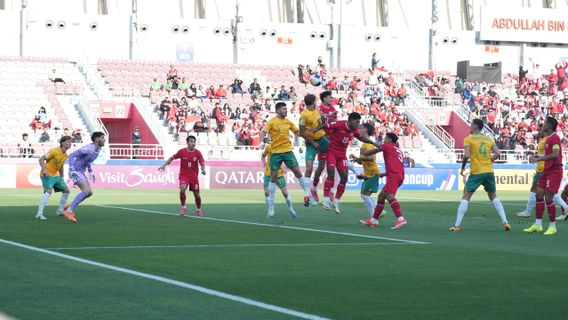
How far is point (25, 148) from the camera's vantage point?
4234 centimetres

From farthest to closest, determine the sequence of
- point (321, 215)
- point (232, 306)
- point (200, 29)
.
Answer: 1. point (200, 29)
2. point (321, 215)
3. point (232, 306)

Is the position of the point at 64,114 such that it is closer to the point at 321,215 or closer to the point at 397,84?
the point at 397,84

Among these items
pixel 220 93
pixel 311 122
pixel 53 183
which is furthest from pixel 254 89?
pixel 53 183

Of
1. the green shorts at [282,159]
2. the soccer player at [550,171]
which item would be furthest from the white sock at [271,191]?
the soccer player at [550,171]

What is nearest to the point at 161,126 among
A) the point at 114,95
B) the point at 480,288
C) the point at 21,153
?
the point at 114,95

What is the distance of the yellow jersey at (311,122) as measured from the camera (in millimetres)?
22500

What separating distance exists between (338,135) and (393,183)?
363cm

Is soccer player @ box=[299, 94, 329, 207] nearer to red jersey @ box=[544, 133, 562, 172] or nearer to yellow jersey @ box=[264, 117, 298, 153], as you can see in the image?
yellow jersey @ box=[264, 117, 298, 153]

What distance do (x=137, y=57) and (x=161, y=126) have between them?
1225 centimetres

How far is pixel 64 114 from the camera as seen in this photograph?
48156 mm

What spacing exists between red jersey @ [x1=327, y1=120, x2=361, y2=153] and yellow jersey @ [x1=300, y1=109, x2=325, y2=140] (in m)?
0.35

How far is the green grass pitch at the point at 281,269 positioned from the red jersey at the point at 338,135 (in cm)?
155

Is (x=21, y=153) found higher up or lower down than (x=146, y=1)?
lower down

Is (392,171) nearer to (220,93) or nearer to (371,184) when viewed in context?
(371,184)
